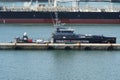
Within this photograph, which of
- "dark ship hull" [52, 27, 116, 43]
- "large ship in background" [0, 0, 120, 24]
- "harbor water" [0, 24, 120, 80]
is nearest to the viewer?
"harbor water" [0, 24, 120, 80]

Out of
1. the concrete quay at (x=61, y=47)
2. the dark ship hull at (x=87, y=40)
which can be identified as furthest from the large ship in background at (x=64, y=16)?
the concrete quay at (x=61, y=47)

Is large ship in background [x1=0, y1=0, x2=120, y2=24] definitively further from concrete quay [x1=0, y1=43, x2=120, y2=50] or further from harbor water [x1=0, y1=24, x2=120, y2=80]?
harbor water [x1=0, y1=24, x2=120, y2=80]

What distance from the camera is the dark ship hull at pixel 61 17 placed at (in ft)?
227

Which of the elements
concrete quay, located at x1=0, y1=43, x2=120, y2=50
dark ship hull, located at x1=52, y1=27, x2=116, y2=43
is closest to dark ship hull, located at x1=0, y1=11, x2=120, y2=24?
dark ship hull, located at x1=52, y1=27, x2=116, y2=43

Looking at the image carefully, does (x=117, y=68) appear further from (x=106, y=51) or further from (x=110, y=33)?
(x=110, y=33)

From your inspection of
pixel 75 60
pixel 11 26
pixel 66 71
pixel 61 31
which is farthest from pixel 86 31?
pixel 66 71

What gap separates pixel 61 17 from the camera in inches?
2756

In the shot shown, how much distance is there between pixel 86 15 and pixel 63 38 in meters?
25.4

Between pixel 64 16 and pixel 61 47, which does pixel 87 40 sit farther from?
pixel 64 16

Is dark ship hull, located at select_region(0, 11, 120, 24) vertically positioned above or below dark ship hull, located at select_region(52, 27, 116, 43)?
Result: below

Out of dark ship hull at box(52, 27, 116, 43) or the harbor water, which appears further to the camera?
dark ship hull at box(52, 27, 116, 43)

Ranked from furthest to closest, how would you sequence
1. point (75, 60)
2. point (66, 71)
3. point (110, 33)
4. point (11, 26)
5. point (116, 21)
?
point (116, 21)
point (11, 26)
point (110, 33)
point (75, 60)
point (66, 71)

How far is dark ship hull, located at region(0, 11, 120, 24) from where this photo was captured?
6925cm

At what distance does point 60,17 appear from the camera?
69875 mm
